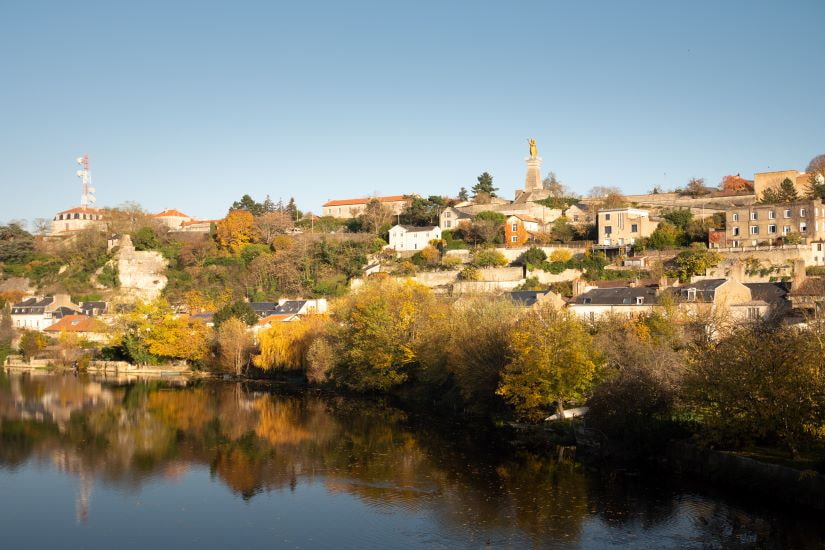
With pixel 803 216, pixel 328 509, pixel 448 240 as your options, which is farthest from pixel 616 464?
pixel 448 240

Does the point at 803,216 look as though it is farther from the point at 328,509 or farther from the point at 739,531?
the point at 328,509

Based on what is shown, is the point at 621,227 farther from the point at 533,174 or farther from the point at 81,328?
the point at 81,328

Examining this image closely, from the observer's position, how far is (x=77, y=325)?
51562mm

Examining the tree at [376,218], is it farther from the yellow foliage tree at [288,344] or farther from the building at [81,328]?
the yellow foliage tree at [288,344]

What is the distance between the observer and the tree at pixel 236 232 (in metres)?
61.8

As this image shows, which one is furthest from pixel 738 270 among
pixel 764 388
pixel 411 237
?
pixel 764 388

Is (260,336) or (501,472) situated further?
(260,336)

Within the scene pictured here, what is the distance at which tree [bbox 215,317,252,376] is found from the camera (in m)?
42.2

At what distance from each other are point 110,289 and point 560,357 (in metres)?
45.8

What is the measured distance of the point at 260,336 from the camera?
138 ft

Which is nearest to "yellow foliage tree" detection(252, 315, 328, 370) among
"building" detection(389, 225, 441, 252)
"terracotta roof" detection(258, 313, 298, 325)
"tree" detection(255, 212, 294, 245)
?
"terracotta roof" detection(258, 313, 298, 325)

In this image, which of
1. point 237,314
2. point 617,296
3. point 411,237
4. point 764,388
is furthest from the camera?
point 411,237

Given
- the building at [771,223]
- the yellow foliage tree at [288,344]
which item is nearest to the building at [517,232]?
the building at [771,223]

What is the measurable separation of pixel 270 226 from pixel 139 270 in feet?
34.1
